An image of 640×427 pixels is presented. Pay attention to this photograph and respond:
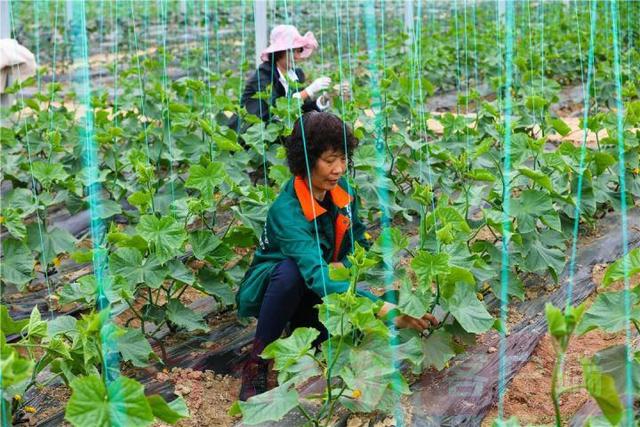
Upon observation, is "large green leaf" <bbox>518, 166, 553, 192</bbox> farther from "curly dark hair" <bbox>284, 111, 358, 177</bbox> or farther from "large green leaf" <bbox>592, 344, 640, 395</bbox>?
"large green leaf" <bbox>592, 344, 640, 395</bbox>

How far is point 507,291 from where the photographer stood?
3.08 meters

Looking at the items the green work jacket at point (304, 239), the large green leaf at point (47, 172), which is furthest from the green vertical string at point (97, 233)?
the green work jacket at point (304, 239)

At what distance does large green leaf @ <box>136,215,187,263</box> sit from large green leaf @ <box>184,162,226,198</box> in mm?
315

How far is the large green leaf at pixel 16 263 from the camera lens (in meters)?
3.29

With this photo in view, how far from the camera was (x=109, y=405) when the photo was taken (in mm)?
1877

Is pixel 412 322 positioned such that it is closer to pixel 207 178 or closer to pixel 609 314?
pixel 609 314

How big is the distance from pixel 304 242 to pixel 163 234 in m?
0.44

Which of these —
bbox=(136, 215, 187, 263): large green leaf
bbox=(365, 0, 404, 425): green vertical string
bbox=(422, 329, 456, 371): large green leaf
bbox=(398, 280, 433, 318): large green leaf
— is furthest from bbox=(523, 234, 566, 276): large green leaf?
bbox=(136, 215, 187, 263): large green leaf

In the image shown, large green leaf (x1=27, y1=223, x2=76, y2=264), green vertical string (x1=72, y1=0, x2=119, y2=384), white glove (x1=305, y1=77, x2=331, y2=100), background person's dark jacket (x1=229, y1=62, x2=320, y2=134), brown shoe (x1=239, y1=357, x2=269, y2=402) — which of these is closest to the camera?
green vertical string (x1=72, y1=0, x2=119, y2=384)

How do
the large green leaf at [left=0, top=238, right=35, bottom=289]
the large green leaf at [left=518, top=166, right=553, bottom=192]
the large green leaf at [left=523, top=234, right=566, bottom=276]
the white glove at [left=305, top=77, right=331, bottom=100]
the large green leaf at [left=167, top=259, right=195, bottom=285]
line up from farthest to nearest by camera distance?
1. the white glove at [left=305, top=77, right=331, bottom=100]
2. the large green leaf at [left=0, top=238, right=35, bottom=289]
3. the large green leaf at [left=523, top=234, right=566, bottom=276]
4. the large green leaf at [left=518, top=166, right=553, bottom=192]
5. the large green leaf at [left=167, top=259, right=195, bottom=285]

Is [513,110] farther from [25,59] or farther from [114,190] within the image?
[25,59]

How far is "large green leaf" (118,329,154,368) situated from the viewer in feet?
8.84

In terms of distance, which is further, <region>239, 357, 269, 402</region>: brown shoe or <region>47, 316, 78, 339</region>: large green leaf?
<region>239, 357, 269, 402</region>: brown shoe

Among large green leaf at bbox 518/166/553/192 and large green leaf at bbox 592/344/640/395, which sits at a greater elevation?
large green leaf at bbox 518/166/553/192
